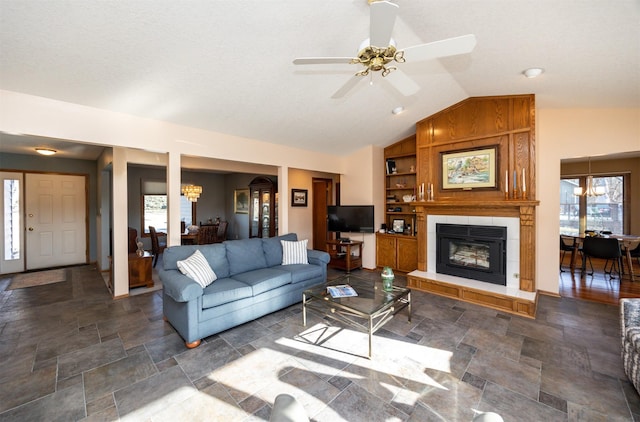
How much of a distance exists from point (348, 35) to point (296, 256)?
295 cm

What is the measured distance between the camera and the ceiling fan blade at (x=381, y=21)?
149 cm

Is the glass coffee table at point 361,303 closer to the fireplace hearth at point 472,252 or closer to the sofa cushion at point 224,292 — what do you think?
the sofa cushion at point 224,292

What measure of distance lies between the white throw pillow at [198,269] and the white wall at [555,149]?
4881 millimetres

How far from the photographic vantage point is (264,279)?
3.24 meters

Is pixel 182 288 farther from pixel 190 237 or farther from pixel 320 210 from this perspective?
pixel 320 210

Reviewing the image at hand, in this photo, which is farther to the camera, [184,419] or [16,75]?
[16,75]

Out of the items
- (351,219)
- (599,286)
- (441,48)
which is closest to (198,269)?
(441,48)

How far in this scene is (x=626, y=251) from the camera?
4859 millimetres

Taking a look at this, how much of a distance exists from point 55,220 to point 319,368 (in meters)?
6.70

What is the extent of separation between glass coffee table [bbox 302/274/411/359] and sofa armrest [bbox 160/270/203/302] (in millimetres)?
1159

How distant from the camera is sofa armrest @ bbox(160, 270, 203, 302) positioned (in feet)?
8.35

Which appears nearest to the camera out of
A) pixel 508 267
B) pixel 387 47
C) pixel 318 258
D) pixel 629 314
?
pixel 387 47

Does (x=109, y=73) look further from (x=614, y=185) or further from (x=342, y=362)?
(x=614, y=185)

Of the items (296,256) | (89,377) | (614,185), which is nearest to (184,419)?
(89,377)
